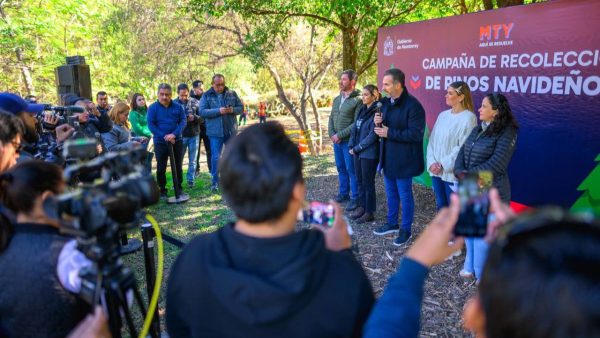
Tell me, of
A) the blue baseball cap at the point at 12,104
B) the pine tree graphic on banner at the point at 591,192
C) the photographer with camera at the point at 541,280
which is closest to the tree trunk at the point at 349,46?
the pine tree graphic on banner at the point at 591,192

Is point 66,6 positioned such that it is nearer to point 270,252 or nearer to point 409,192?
point 409,192

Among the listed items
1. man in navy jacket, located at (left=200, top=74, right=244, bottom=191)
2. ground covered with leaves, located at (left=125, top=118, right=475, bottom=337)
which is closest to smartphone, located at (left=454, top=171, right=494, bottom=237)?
ground covered with leaves, located at (left=125, top=118, right=475, bottom=337)

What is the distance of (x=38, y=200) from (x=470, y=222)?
182 cm

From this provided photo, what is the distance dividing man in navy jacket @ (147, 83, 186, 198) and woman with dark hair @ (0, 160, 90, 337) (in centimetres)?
533

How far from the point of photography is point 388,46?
7969 millimetres

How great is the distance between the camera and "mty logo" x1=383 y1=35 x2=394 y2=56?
7.86 metres

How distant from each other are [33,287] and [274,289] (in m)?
1.22

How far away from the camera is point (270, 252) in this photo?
51.0 inches

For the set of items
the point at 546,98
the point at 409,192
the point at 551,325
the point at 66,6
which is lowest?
the point at 409,192

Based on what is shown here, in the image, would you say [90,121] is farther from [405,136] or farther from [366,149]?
[405,136]

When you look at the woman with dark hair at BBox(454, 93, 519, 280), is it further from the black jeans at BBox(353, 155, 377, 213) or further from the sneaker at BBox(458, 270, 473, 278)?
the black jeans at BBox(353, 155, 377, 213)

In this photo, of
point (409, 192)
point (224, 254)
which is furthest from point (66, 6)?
point (224, 254)

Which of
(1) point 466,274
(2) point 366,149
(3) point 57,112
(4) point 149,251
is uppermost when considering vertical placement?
(3) point 57,112

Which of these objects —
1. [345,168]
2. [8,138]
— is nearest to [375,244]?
[345,168]
